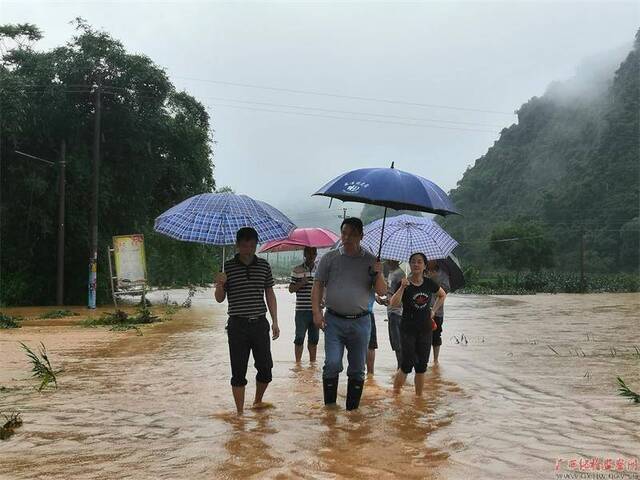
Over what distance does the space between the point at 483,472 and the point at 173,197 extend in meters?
25.3

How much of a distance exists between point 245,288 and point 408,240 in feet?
8.43

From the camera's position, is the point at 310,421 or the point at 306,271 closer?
the point at 310,421

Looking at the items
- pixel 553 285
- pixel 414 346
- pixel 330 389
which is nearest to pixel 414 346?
pixel 414 346

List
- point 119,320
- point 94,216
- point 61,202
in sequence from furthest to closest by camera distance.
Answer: point 61,202 < point 94,216 < point 119,320

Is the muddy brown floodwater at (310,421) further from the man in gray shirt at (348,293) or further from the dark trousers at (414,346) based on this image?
the man in gray shirt at (348,293)

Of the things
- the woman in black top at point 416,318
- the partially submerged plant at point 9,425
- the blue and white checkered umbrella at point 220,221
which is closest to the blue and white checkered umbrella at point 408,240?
the woman in black top at point 416,318

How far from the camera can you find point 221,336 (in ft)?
49.4

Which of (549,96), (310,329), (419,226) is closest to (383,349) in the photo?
(310,329)

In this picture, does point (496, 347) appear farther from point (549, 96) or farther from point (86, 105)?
point (549, 96)

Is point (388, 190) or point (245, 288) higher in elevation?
point (388, 190)

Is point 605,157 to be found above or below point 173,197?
above

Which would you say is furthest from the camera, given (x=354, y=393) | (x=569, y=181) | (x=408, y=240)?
(x=569, y=181)

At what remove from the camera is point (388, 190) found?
6.22 meters

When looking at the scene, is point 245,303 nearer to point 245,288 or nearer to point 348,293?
point 245,288
